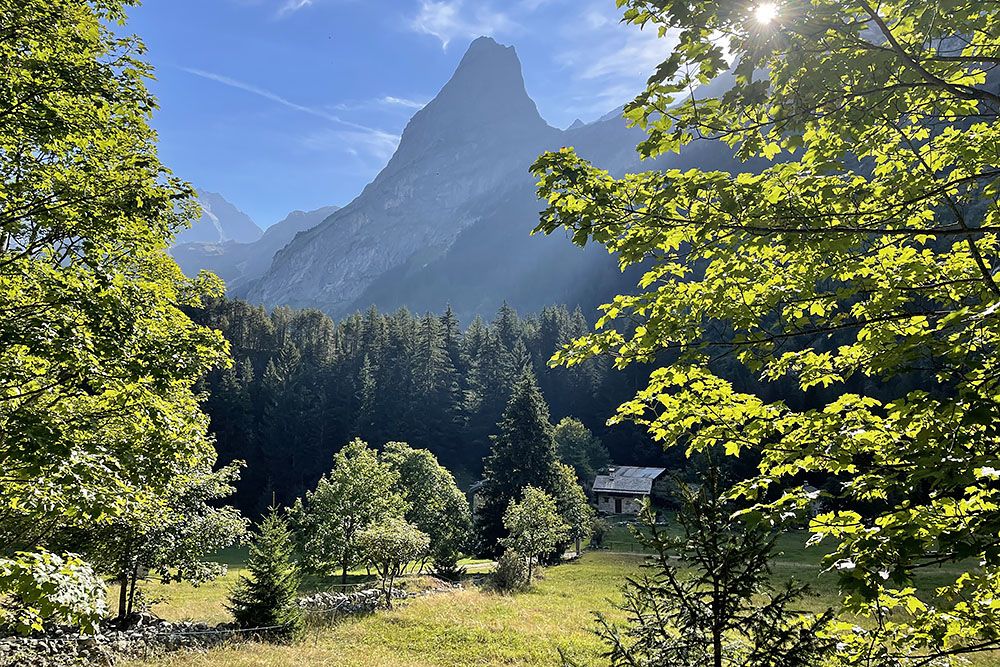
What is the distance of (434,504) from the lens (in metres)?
45.3

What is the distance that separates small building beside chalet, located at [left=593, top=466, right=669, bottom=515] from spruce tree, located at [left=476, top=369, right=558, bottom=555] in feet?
72.3

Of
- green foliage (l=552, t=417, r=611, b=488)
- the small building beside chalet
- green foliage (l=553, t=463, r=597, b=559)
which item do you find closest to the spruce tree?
green foliage (l=553, t=463, r=597, b=559)

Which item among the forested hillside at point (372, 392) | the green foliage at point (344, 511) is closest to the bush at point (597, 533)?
the green foliage at point (344, 511)

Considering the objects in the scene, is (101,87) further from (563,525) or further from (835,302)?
(563,525)

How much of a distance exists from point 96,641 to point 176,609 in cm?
1241

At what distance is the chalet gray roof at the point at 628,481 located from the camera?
69375 mm

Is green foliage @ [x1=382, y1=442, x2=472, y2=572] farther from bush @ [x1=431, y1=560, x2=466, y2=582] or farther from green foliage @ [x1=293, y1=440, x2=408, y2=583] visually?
green foliage @ [x1=293, y1=440, x2=408, y2=583]

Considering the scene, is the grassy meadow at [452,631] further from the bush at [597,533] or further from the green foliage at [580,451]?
the green foliage at [580,451]

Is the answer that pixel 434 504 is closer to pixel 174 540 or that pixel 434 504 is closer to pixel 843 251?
pixel 174 540

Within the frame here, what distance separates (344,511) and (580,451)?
4296cm

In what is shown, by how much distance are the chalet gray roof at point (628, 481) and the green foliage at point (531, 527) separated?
32.0 m

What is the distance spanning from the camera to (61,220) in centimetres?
784

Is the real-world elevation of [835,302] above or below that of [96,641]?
above

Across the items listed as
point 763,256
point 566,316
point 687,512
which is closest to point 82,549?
point 687,512
